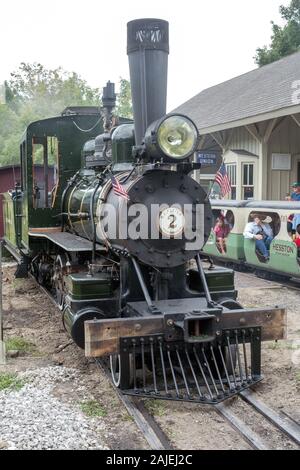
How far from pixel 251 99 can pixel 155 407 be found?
12171mm

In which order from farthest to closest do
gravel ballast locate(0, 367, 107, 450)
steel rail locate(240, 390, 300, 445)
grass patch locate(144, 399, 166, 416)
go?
grass patch locate(144, 399, 166, 416) < steel rail locate(240, 390, 300, 445) < gravel ballast locate(0, 367, 107, 450)

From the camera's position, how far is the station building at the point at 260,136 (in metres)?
13.5

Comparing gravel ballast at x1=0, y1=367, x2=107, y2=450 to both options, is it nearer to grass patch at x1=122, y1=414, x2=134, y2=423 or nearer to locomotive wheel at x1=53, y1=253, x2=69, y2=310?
grass patch at x1=122, y1=414, x2=134, y2=423

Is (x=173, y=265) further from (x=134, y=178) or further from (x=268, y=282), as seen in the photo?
(x=268, y=282)

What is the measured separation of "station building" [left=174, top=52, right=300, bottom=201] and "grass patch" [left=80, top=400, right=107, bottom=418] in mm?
8900

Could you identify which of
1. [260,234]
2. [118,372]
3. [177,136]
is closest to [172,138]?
[177,136]

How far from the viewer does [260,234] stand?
32.9 feet

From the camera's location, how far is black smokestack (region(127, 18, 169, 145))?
182 inches

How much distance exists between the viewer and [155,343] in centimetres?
423

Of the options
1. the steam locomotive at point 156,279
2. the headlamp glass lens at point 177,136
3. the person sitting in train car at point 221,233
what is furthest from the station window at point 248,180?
the headlamp glass lens at point 177,136

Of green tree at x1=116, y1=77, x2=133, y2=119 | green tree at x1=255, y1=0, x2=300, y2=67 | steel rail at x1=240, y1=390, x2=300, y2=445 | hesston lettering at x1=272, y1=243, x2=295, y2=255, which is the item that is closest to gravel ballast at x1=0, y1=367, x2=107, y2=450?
steel rail at x1=240, y1=390, x2=300, y2=445

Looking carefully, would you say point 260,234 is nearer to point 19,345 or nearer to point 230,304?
point 230,304

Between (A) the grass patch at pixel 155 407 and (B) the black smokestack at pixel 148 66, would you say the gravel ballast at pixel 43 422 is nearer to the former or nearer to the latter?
(A) the grass patch at pixel 155 407
